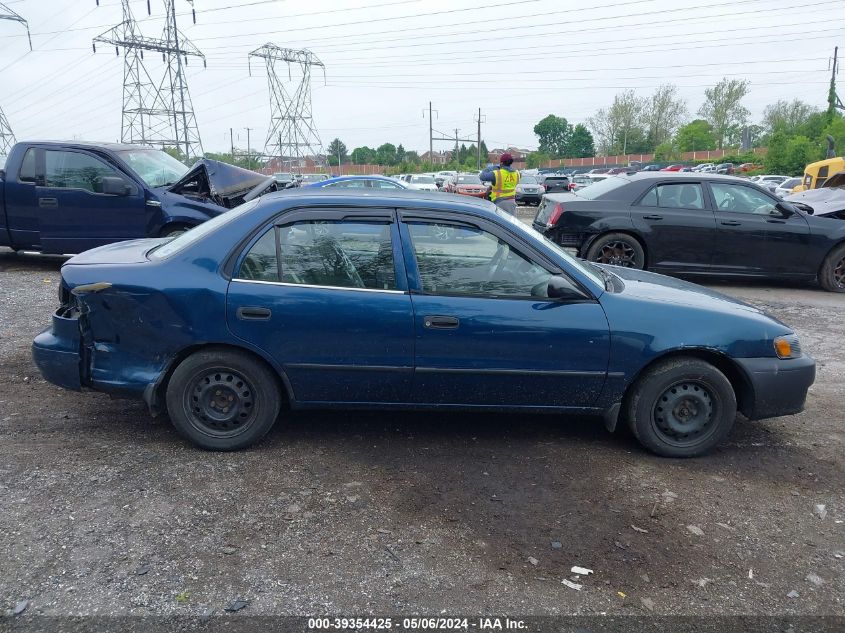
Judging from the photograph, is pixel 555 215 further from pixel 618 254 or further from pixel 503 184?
pixel 503 184

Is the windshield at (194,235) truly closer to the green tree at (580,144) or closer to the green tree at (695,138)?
the green tree at (695,138)

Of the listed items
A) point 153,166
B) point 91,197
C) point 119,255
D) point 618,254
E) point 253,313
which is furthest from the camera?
point 153,166

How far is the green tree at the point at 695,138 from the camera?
259ft

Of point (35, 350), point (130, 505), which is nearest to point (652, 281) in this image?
point (130, 505)

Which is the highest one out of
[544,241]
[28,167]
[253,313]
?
[28,167]

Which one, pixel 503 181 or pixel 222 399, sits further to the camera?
pixel 503 181

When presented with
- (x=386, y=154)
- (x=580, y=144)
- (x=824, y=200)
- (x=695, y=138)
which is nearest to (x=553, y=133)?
(x=580, y=144)

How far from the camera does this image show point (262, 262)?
163 inches

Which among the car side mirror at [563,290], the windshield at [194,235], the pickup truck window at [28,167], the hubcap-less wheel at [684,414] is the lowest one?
the hubcap-less wheel at [684,414]

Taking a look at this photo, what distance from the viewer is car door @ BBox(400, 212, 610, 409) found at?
4074mm

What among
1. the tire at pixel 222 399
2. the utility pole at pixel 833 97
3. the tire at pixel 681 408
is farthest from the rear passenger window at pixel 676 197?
the utility pole at pixel 833 97

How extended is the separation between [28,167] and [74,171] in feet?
2.03

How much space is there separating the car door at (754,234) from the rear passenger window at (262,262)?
279 inches

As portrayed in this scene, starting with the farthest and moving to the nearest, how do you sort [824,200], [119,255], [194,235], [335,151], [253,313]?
[335,151]
[824,200]
[119,255]
[194,235]
[253,313]
